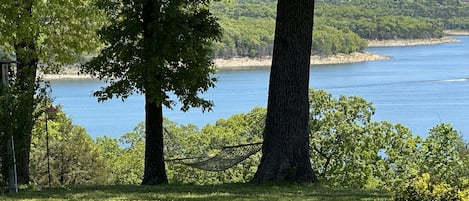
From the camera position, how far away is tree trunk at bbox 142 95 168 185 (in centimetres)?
1050

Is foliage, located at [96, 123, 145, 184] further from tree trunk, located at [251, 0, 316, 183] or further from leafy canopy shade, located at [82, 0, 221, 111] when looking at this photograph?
tree trunk, located at [251, 0, 316, 183]

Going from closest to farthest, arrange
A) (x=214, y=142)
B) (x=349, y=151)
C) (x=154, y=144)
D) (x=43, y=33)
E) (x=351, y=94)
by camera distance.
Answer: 1. (x=154, y=144)
2. (x=43, y=33)
3. (x=349, y=151)
4. (x=214, y=142)
5. (x=351, y=94)

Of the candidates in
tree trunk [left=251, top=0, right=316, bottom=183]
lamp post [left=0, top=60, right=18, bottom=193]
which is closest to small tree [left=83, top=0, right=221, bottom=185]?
tree trunk [left=251, top=0, right=316, bottom=183]

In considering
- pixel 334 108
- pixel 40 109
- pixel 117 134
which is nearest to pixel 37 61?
pixel 40 109

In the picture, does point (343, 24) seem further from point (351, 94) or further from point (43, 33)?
point (43, 33)

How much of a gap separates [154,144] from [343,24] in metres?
85.7

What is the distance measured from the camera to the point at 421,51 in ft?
315

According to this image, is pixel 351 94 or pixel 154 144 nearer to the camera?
pixel 154 144

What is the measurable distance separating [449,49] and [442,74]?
121 feet

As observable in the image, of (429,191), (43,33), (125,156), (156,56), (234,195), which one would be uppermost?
(43,33)

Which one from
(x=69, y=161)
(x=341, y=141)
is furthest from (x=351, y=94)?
(x=69, y=161)

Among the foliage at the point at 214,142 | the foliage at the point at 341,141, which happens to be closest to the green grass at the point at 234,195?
the foliage at the point at 341,141

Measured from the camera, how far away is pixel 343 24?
94375 millimetres

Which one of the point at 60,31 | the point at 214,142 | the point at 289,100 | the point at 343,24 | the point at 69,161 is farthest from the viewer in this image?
the point at 343,24
